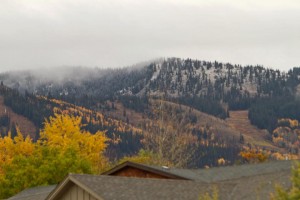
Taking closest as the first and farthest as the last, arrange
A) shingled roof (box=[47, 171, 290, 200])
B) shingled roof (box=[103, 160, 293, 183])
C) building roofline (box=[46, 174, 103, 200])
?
building roofline (box=[46, 174, 103, 200]), shingled roof (box=[47, 171, 290, 200]), shingled roof (box=[103, 160, 293, 183])

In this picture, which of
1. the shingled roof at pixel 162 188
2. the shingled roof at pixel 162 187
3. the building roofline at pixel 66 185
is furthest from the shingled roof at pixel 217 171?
the building roofline at pixel 66 185

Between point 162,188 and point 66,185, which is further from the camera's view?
point 66,185

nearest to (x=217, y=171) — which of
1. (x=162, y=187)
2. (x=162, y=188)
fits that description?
(x=162, y=187)

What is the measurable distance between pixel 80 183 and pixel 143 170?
1264 centimetres

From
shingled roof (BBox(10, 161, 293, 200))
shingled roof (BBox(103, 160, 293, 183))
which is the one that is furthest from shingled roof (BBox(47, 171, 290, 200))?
shingled roof (BBox(103, 160, 293, 183))

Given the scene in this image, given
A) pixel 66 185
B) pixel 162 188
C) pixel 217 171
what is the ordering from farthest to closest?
1. pixel 217 171
2. pixel 66 185
3. pixel 162 188

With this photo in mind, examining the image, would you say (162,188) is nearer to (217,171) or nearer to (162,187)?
(162,187)

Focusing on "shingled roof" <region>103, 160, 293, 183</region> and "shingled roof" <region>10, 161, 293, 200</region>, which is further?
"shingled roof" <region>103, 160, 293, 183</region>

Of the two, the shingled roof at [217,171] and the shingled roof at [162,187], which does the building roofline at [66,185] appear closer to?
the shingled roof at [162,187]

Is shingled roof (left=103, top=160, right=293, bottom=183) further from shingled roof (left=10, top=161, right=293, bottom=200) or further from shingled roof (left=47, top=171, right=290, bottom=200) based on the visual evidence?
shingled roof (left=47, top=171, right=290, bottom=200)

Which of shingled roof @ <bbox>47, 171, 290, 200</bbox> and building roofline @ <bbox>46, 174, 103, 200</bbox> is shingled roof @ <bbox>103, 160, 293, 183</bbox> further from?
building roofline @ <bbox>46, 174, 103, 200</bbox>

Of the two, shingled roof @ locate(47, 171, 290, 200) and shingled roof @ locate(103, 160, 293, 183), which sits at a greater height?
shingled roof @ locate(47, 171, 290, 200)

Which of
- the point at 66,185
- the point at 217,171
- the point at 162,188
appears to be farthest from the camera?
the point at 217,171

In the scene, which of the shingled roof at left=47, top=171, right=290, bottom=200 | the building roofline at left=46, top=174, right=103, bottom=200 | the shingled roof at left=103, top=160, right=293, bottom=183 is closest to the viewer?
the building roofline at left=46, top=174, right=103, bottom=200
